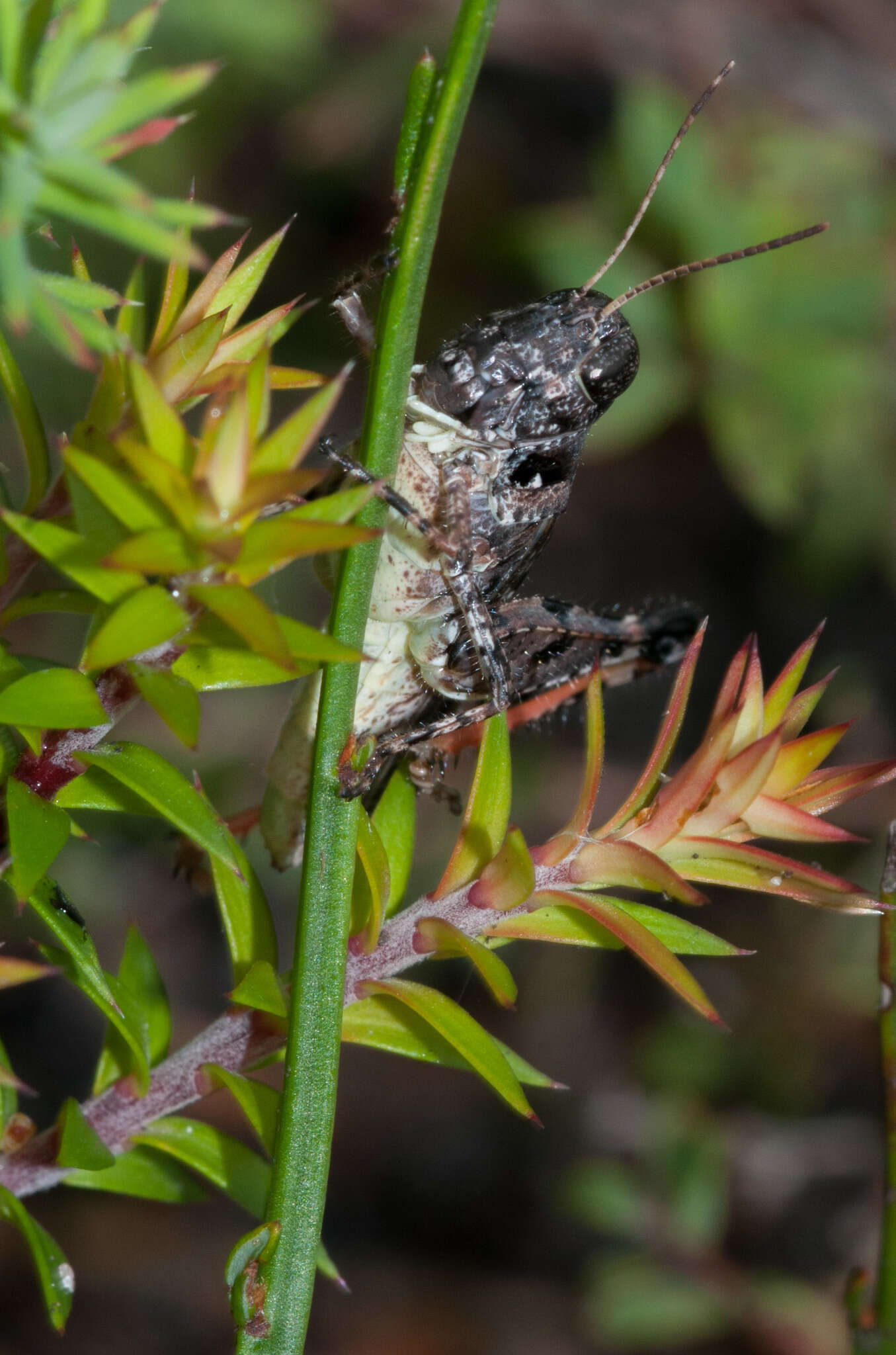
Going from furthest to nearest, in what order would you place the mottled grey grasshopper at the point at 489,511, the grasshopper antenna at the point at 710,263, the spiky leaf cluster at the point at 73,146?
the mottled grey grasshopper at the point at 489,511, the grasshopper antenna at the point at 710,263, the spiky leaf cluster at the point at 73,146

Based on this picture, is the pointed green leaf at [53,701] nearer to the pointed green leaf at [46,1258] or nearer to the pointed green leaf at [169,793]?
the pointed green leaf at [169,793]

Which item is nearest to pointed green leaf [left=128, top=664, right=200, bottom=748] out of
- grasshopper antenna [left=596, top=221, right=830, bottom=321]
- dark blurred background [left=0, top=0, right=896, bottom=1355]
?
grasshopper antenna [left=596, top=221, right=830, bottom=321]

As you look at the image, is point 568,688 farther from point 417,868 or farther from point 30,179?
point 417,868

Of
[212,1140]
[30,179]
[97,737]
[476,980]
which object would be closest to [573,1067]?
[476,980]

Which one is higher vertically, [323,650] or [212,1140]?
[323,650]

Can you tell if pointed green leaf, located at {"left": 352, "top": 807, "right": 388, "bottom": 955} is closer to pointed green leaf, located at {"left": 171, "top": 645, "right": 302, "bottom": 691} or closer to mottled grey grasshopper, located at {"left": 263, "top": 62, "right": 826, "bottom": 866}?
pointed green leaf, located at {"left": 171, "top": 645, "right": 302, "bottom": 691}

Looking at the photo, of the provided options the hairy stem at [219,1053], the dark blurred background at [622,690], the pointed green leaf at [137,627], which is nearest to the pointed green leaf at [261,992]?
the hairy stem at [219,1053]
